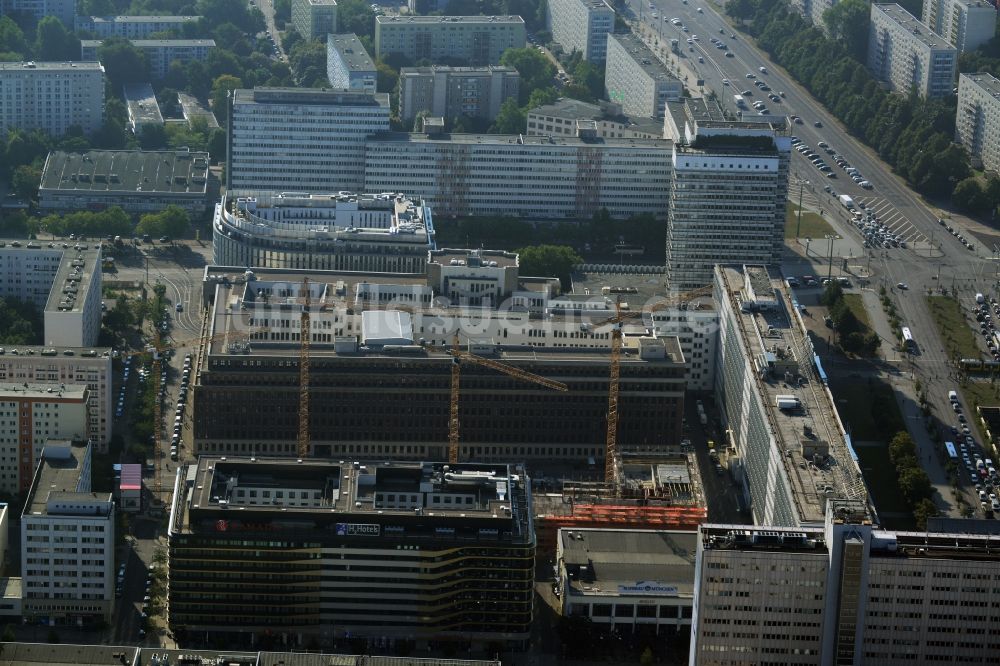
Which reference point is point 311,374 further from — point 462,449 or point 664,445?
point 664,445

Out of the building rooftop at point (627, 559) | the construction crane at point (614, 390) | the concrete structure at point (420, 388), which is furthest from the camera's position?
the concrete structure at point (420, 388)

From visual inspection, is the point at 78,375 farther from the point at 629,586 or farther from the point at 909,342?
the point at 909,342

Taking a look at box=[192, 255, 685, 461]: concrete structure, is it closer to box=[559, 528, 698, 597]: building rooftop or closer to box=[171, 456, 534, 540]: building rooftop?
box=[171, 456, 534, 540]: building rooftop

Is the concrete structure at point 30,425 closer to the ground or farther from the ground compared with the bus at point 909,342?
farther from the ground

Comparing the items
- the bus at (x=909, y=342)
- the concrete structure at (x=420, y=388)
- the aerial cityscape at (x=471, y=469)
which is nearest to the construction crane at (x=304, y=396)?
the aerial cityscape at (x=471, y=469)

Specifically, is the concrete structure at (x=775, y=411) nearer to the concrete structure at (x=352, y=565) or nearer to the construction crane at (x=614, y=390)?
the construction crane at (x=614, y=390)

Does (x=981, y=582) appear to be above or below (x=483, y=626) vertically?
above

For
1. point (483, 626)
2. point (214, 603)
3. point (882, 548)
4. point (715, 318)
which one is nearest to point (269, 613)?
point (214, 603)
